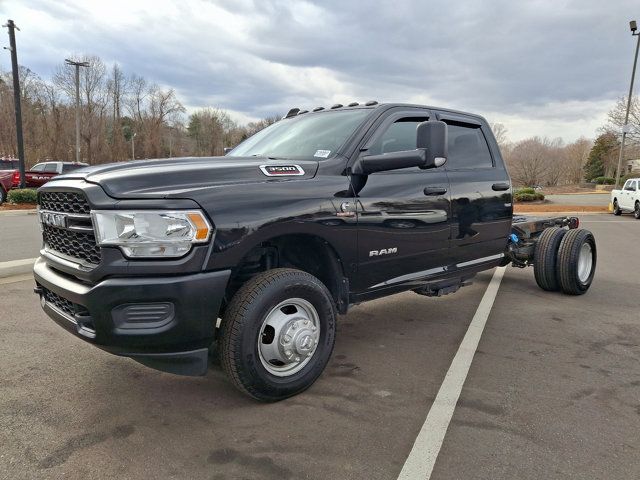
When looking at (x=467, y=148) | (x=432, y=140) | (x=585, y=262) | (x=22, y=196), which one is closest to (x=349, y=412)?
(x=432, y=140)

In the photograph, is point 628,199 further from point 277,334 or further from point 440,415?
point 277,334

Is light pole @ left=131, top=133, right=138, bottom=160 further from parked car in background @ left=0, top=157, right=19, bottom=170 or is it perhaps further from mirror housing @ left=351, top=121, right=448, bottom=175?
mirror housing @ left=351, top=121, right=448, bottom=175

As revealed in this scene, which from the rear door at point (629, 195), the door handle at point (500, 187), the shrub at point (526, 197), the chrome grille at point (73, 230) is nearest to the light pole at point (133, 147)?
the shrub at point (526, 197)

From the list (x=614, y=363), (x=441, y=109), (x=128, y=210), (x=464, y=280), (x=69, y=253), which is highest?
(x=441, y=109)

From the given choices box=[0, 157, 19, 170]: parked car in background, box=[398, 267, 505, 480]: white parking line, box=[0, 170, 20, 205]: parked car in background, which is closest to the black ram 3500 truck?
box=[398, 267, 505, 480]: white parking line

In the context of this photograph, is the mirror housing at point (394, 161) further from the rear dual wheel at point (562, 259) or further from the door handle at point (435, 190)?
the rear dual wheel at point (562, 259)

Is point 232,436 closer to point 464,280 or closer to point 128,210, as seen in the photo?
point 128,210

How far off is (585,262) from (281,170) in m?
4.85

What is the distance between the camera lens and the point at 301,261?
3.44 meters

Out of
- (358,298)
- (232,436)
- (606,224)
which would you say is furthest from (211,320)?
(606,224)

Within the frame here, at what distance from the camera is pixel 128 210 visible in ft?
8.06

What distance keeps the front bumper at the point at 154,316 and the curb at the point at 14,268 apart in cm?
436

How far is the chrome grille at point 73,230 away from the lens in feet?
8.53

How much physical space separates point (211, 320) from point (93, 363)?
1554mm
